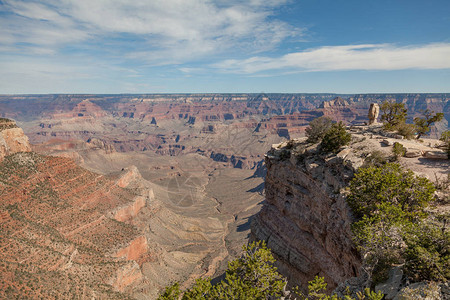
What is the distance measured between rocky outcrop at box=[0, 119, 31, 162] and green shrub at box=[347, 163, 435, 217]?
63.8 metres

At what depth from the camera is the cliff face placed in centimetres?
2275

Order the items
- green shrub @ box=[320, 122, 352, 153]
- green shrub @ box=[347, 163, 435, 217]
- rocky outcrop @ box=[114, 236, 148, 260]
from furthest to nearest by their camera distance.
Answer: rocky outcrop @ box=[114, 236, 148, 260], green shrub @ box=[320, 122, 352, 153], green shrub @ box=[347, 163, 435, 217]

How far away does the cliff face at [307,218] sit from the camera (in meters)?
22.8

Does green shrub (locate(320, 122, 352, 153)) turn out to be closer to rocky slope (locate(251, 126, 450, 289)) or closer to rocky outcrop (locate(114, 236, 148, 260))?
rocky slope (locate(251, 126, 450, 289))

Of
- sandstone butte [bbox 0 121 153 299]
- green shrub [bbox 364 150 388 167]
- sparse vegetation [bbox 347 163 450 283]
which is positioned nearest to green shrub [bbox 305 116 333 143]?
green shrub [bbox 364 150 388 167]

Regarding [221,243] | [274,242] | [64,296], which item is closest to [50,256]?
[64,296]

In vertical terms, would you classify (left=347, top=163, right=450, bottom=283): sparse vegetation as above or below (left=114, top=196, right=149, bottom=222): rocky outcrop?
above

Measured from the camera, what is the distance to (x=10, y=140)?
53.4 meters

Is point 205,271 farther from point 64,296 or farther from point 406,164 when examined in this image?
point 406,164

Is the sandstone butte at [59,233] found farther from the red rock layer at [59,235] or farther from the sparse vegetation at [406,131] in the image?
the sparse vegetation at [406,131]

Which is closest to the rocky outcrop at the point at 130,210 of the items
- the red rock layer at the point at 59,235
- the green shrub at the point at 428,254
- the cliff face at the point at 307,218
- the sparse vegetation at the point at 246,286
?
the red rock layer at the point at 59,235

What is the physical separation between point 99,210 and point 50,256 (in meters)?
23.5

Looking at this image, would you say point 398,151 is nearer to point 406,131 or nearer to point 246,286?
point 406,131

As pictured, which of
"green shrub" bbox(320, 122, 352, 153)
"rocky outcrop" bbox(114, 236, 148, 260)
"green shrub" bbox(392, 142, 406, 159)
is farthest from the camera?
"rocky outcrop" bbox(114, 236, 148, 260)
